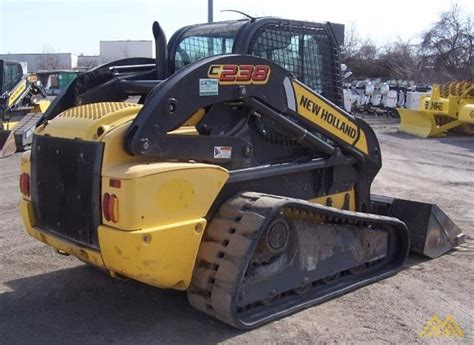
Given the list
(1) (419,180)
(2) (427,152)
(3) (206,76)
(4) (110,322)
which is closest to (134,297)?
(4) (110,322)

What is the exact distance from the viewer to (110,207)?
388cm

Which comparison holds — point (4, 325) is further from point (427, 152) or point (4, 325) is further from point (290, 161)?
point (427, 152)

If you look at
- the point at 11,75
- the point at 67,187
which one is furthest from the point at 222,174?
the point at 11,75

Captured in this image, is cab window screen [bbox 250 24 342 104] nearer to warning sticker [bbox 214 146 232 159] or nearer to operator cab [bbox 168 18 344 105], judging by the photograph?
operator cab [bbox 168 18 344 105]

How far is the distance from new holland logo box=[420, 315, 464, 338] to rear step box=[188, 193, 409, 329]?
779mm

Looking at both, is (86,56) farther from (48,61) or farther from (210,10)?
(210,10)

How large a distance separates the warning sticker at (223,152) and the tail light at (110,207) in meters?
0.88

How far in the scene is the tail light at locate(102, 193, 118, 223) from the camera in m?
3.84

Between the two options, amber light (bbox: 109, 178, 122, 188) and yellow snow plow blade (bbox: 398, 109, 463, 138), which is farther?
yellow snow plow blade (bbox: 398, 109, 463, 138)

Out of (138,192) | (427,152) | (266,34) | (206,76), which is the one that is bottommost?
(427,152)

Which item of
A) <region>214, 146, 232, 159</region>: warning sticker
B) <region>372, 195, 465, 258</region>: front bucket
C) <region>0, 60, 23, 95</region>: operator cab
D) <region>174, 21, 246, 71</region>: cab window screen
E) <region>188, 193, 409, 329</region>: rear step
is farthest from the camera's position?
<region>0, 60, 23, 95</region>: operator cab

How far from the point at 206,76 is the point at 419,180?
7489mm

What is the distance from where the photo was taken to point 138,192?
3768mm

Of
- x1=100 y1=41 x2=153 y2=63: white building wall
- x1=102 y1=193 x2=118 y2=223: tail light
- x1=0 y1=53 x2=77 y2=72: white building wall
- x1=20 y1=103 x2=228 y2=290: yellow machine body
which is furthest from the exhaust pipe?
x1=100 y1=41 x2=153 y2=63: white building wall
